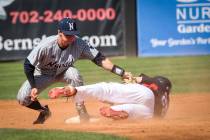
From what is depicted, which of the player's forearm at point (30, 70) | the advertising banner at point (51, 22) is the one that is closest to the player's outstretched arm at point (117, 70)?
the player's forearm at point (30, 70)

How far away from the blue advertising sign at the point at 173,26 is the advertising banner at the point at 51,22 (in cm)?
69

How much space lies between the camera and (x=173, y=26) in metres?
18.9

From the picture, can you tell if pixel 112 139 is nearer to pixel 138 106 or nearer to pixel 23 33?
pixel 138 106

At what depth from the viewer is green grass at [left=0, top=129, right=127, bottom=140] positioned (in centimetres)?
709

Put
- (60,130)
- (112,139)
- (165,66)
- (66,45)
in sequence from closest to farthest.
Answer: (112,139)
(60,130)
(66,45)
(165,66)

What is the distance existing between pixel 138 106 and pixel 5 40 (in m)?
10.7

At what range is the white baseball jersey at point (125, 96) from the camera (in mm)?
8258

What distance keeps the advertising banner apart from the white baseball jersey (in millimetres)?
10327

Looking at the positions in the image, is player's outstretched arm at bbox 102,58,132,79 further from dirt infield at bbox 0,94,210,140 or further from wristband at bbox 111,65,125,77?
dirt infield at bbox 0,94,210,140

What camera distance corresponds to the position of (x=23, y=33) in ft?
61.7

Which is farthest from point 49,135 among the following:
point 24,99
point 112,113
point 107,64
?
point 107,64

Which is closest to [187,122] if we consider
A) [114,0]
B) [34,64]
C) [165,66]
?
[34,64]

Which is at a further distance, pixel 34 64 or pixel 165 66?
pixel 165 66

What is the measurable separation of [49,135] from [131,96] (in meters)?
1.67
